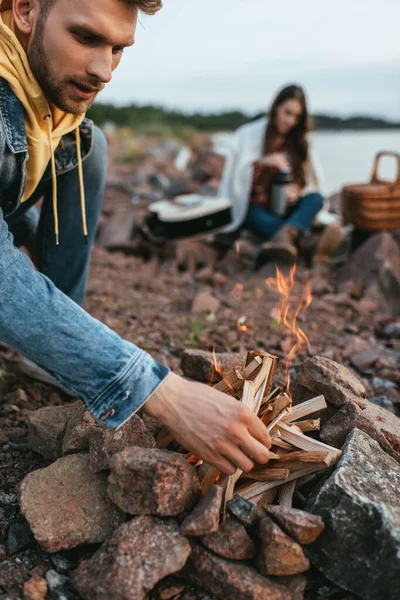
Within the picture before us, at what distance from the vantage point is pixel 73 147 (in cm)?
257

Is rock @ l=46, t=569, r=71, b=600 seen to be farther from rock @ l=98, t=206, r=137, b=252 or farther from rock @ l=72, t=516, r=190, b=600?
rock @ l=98, t=206, r=137, b=252

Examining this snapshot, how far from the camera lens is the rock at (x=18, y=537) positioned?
178 centimetres

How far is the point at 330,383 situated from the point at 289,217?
3.99m

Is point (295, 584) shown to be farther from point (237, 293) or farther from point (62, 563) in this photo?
point (237, 293)

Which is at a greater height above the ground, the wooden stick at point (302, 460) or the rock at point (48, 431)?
the wooden stick at point (302, 460)

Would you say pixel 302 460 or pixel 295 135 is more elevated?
pixel 295 135

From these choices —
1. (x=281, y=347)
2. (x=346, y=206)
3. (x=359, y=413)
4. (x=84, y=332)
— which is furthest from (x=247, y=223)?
(x=84, y=332)

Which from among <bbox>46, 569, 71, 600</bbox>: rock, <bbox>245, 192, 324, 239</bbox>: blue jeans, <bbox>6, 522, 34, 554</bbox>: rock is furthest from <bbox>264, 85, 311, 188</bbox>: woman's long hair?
<bbox>46, 569, 71, 600</bbox>: rock

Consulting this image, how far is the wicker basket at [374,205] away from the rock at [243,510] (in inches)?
165

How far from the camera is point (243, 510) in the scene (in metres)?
1.67

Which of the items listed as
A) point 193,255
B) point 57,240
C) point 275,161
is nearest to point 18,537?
point 57,240

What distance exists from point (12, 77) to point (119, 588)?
159 cm

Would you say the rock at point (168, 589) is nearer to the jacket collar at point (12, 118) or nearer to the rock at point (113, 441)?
the rock at point (113, 441)

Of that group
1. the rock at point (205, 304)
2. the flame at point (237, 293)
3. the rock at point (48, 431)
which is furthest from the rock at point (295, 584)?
the flame at point (237, 293)
